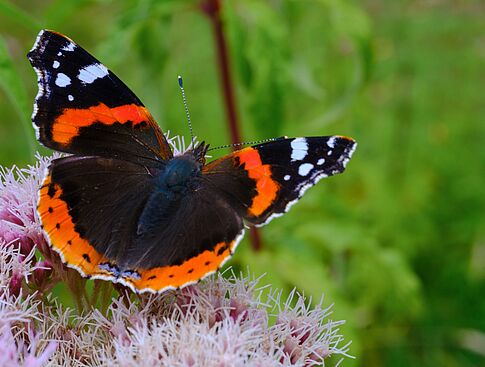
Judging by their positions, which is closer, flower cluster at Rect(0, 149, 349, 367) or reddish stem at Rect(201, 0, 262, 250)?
flower cluster at Rect(0, 149, 349, 367)

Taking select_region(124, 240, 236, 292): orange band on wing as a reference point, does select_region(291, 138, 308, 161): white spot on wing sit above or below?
above

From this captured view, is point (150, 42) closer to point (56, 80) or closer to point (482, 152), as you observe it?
point (56, 80)

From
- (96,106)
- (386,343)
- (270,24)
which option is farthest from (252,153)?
(386,343)

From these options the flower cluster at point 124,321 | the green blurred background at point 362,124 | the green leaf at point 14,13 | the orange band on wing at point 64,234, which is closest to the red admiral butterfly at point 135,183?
the orange band on wing at point 64,234

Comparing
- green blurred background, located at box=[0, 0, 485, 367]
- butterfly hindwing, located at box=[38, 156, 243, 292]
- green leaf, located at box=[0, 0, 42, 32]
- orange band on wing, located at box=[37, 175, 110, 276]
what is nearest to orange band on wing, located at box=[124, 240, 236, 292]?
butterfly hindwing, located at box=[38, 156, 243, 292]

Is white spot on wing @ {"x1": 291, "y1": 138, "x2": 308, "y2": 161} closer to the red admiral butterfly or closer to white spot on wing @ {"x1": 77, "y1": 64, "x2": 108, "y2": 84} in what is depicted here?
the red admiral butterfly
